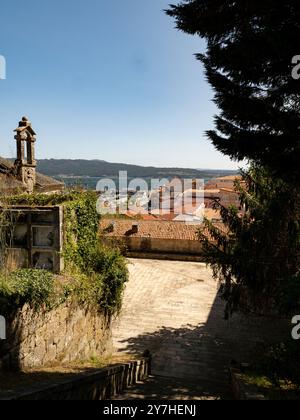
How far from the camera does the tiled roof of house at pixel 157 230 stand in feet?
83.4

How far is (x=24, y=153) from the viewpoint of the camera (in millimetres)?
18203

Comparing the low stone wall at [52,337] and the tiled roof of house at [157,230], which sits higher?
the tiled roof of house at [157,230]

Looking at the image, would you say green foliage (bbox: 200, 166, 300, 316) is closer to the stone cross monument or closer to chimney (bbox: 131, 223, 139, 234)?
the stone cross monument

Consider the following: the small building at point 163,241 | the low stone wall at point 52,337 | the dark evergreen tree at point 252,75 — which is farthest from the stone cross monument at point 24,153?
the dark evergreen tree at point 252,75

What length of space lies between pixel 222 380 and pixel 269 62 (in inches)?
355

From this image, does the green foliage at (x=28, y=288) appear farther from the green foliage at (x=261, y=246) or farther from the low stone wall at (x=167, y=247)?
the low stone wall at (x=167, y=247)

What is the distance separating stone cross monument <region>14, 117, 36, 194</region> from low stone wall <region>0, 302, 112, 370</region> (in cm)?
953

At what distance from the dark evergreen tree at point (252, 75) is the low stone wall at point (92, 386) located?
516 centimetres

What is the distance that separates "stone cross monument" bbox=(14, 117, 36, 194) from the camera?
58.2 feet

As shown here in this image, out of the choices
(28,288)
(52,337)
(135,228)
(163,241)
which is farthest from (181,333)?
(135,228)

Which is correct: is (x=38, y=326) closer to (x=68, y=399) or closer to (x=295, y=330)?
(x=68, y=399)

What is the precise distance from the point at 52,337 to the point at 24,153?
1236 cm

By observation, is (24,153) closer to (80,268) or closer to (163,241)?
(80,268)

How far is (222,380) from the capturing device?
10.5 m
